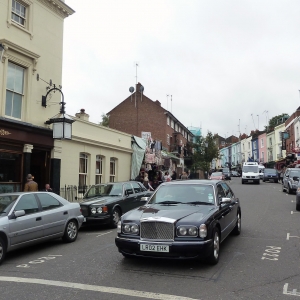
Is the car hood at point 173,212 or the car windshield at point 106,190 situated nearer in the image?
the car hood at point 173,212

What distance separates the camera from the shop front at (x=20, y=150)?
12852mm

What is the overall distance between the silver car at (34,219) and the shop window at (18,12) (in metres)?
8.99

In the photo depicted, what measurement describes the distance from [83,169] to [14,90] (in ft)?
18.9

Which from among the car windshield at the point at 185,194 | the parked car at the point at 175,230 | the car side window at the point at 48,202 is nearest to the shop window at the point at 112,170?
the car side window at the point at 48,202

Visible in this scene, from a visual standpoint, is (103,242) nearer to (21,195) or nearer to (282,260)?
(21,195)

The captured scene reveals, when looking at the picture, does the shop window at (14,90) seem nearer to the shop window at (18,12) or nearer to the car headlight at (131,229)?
the shop window at (18,12)

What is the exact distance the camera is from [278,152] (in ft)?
189

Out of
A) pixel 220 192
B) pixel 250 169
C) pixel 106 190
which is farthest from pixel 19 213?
pixel 250 169

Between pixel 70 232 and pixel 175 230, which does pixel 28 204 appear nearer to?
pixel 70 232

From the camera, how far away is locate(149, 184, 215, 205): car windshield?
7227mm

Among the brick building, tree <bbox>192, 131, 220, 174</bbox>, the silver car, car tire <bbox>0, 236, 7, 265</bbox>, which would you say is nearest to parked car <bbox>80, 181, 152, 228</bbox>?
the silver car

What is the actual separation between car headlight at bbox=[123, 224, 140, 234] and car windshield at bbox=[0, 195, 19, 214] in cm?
272

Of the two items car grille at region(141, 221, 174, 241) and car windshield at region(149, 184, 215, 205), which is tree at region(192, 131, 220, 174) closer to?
car windshield at region(149, 184, 215, 205)

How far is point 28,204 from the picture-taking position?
303 inches
